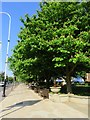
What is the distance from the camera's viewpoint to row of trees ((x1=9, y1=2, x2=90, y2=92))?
2333 cm

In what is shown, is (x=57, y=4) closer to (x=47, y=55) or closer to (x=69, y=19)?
(x=69, y=19)

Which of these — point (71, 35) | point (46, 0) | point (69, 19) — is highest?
point (46, 0)

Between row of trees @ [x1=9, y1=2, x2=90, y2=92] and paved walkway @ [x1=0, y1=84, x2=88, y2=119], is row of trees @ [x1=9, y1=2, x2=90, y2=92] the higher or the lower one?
the higher one

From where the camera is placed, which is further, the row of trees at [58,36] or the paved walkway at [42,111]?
the row of trees at [58,36]

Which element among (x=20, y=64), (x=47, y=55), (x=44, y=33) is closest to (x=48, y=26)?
(x=44, y=33)

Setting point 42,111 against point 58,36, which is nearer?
point 42,111

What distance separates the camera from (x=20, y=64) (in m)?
28.2

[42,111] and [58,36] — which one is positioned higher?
[58,36]

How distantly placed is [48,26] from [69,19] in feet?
6.50

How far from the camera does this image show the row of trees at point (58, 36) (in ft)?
76.5

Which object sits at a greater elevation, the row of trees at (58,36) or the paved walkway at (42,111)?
the row of trees at (58,36)

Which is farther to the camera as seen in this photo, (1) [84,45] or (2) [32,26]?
(2) [32,26]

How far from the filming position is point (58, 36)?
2469cm

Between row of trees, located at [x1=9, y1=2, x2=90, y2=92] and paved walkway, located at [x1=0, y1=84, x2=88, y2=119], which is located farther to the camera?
row of trees, located at [x1=9, y1=2, x2=90, y2=92]
